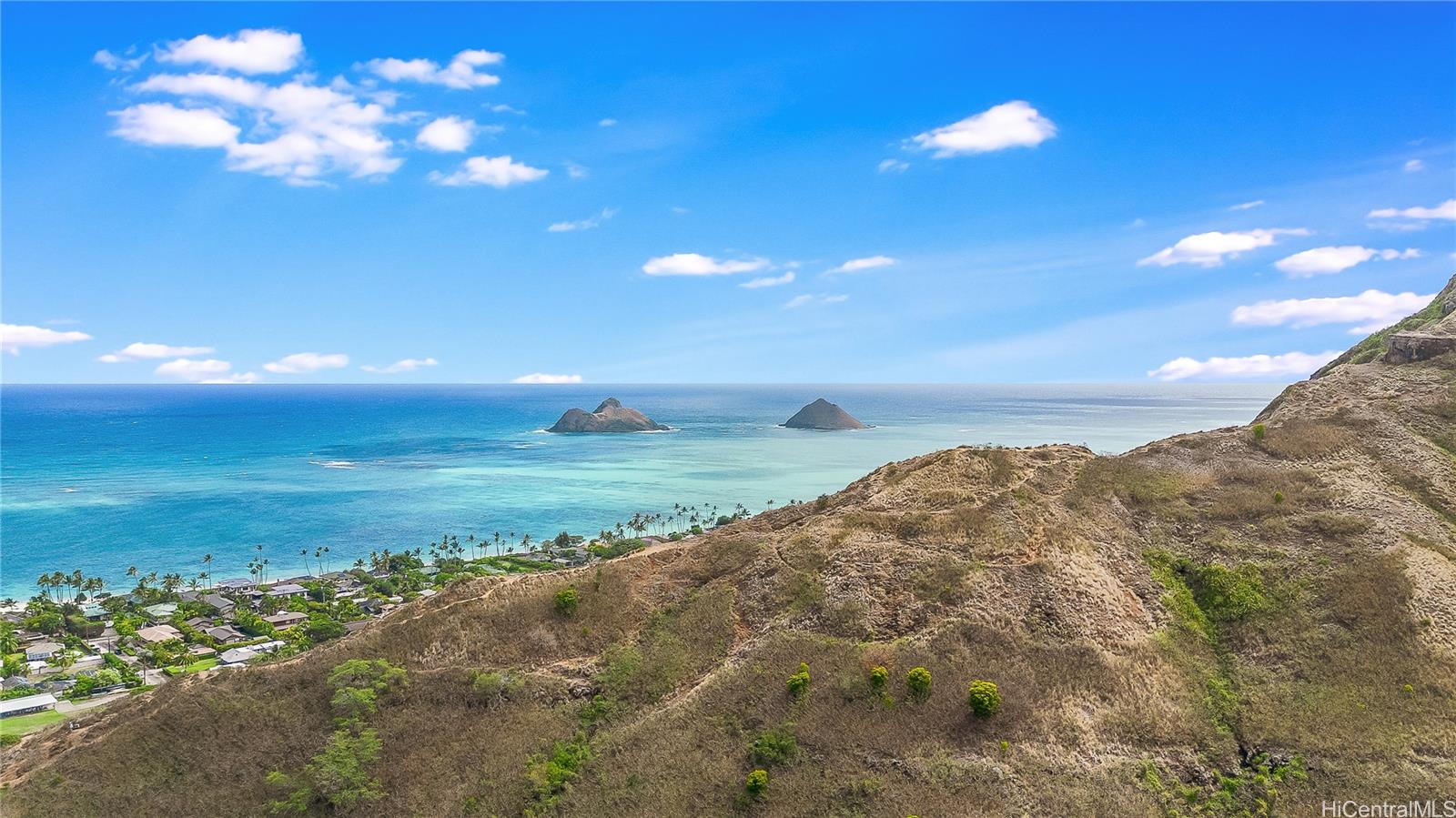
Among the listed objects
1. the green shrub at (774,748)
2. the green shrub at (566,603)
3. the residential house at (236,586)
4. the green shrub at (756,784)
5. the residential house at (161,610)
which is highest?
the green shrub at (566,603)

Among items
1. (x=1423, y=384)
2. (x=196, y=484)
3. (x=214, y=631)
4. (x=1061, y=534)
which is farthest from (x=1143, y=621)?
(x=196, y=484)

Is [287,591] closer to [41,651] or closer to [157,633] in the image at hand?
[157,633]

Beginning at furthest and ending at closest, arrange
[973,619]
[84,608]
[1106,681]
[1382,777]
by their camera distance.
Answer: [84,608], [973,619], [1106,681], [1382,777]

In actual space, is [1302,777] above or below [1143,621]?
below

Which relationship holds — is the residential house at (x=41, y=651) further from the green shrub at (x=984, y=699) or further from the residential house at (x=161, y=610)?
the green shrub at (x=984, y=699)

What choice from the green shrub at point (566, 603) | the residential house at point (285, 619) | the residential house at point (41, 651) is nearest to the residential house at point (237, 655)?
the residential house at point (285, 619)

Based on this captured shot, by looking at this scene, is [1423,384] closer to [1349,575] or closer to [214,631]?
[1349,575]
